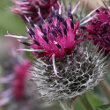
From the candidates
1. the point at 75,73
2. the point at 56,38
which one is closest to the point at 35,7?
the point at 56,38

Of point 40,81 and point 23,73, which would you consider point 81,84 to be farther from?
point 23,73

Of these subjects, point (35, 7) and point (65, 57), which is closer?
point (65, 57)

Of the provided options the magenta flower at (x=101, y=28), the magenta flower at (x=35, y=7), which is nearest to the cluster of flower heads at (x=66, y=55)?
the magenta flower at (x=101, y=28)

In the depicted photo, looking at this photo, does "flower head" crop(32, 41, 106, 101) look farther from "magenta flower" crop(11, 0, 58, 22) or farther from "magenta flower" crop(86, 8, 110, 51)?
"magenta flower" crop(11, 0, 58, 22)

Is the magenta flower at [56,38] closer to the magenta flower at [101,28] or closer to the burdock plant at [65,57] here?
the burdock plant at [65,57]

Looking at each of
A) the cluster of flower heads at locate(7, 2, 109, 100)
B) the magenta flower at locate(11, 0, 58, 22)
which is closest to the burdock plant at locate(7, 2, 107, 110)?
the cluster of flower heads at locate(7, 2, 109, 100)

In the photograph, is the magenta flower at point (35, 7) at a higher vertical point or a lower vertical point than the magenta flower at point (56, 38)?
higher

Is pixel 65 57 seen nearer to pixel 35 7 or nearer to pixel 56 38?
pixel 56 38

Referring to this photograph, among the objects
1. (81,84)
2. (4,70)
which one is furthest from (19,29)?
(81,84)
